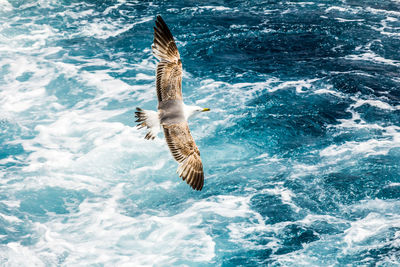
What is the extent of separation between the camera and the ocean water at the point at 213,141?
7.23 meters

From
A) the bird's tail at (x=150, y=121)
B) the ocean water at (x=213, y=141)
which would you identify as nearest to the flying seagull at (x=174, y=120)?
the bird's tail at (x=150, y=121)

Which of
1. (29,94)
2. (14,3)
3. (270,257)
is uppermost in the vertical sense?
(14,3)

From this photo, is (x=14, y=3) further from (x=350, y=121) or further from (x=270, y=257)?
(x=270, y=257)

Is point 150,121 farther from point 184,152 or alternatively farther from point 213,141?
point 213,141

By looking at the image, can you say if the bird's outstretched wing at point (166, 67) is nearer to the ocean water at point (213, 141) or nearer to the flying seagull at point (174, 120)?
the flying seagull at point (174, 120)

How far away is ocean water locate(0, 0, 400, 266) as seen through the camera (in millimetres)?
7230

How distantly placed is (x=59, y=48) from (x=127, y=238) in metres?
7.77

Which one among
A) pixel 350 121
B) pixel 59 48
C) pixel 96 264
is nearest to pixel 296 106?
pixel 350 121

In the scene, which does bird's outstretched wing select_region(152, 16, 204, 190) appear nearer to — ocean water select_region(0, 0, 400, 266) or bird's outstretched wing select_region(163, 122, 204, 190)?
bird's outstretched wing select_region(163, 122, 204, 190)

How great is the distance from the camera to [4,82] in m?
11.8

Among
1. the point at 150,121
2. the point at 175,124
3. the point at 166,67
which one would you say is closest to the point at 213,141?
the point at 166,67

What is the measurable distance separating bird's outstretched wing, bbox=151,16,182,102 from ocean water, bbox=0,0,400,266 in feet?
7.88

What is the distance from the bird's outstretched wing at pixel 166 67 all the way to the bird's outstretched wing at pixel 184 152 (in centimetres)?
47

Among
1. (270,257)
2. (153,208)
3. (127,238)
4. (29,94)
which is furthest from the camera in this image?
(29,94)
